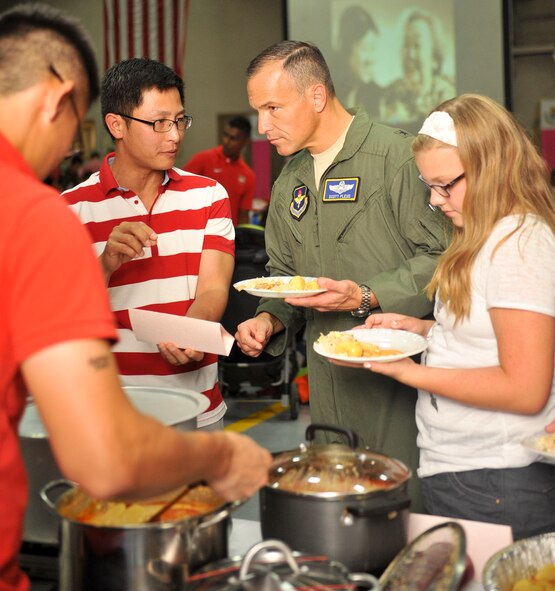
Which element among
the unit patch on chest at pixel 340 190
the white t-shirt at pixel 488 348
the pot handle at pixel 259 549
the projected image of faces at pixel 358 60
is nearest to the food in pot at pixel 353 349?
the white t-shirt at pixel 488 348

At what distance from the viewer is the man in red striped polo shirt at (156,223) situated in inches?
99.6

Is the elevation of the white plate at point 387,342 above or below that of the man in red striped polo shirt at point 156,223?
below

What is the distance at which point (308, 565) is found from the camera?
46.5 inches

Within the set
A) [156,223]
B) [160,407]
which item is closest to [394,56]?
[156,223]

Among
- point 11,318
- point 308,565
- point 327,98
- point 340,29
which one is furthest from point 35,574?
point 340,29

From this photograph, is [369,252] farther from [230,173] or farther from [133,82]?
[230,173]

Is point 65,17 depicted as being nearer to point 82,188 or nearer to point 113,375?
point 113,375

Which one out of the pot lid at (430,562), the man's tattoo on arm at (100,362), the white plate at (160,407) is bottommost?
the pot lid at (430,562)

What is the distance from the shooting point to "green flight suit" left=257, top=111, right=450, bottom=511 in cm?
244

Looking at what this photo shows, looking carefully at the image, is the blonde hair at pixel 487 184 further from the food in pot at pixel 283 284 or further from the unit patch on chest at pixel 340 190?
the unit patch on chest at pixel 340 190

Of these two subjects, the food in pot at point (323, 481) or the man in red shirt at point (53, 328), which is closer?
the man in red shirt at point (53, 328)

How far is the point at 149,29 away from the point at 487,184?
8.70m

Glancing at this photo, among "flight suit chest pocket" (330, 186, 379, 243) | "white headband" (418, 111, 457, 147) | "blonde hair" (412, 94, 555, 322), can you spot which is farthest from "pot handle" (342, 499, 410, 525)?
"flight suit chest pocket" (330, 186, 379, 243)

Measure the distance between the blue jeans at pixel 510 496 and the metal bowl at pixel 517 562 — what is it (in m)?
0.39
